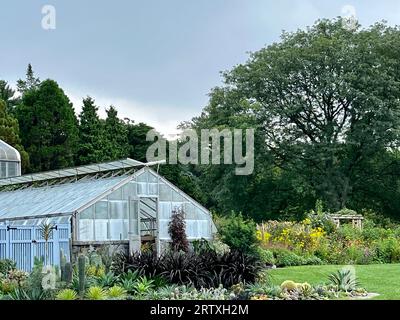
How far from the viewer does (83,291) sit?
46.1 ft

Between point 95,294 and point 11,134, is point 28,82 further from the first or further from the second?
point 95,294

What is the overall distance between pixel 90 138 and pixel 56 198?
1940cm

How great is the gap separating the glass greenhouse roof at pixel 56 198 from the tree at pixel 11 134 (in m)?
13.5

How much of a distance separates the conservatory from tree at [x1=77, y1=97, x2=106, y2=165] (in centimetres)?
1493

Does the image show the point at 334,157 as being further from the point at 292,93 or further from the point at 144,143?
the point at 144,143

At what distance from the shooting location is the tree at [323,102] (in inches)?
1539

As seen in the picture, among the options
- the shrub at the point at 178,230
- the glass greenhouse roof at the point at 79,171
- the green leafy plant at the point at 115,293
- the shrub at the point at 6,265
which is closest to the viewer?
the green leafy plant at the point at 115,293

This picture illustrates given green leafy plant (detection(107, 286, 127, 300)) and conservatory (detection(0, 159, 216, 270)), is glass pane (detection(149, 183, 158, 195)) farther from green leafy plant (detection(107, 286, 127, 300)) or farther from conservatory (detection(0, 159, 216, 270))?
green leafy plant (detection(107, 286, 127, 300))

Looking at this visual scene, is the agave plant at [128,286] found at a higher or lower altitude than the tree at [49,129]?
lower

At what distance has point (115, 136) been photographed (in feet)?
146

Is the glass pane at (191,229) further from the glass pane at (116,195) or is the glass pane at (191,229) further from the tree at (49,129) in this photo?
the tree at (49,129)

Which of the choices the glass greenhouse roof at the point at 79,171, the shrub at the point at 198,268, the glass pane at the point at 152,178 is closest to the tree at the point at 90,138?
the glass greenhouse roof at the point at 79,171

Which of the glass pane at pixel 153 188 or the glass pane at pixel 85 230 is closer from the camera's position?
the glass pane at pixel 85 230

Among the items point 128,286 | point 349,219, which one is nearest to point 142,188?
point 128,286
